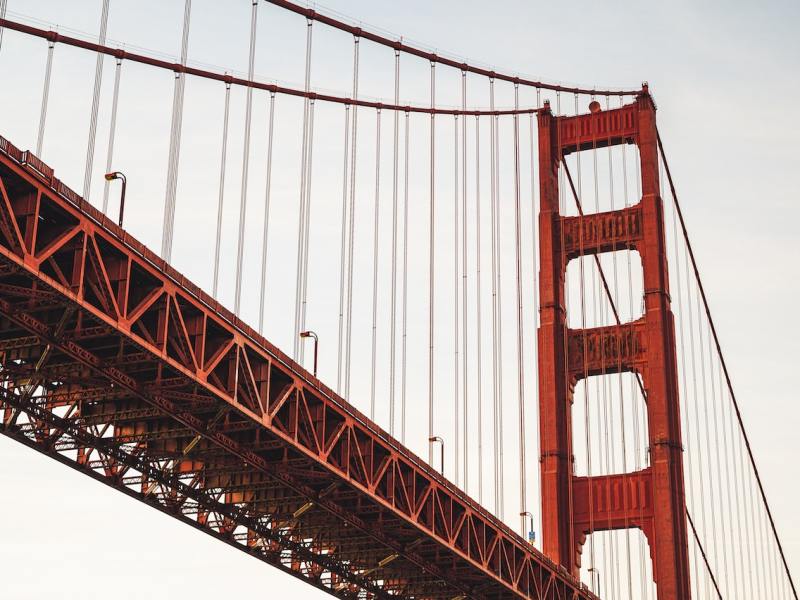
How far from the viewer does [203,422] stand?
38219 millimetres

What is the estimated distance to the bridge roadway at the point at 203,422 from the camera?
1227 inches

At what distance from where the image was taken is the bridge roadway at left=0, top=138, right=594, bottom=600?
31.2 m

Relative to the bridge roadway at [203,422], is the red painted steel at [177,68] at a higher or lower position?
higher

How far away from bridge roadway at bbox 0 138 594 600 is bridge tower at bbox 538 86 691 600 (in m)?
6.63

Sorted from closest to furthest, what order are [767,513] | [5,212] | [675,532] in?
[5,212]
[675,532]
[767,513]

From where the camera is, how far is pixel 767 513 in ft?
256

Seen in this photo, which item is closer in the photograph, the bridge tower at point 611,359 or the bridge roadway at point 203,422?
the bridge roadway at point 203,422

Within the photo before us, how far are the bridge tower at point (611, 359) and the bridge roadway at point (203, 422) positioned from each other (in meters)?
6.63

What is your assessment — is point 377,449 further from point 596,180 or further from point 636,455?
point 596,180

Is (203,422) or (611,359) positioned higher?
(611,359)

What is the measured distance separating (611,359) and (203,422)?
25981mm

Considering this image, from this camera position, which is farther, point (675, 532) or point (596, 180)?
point (596, 180)

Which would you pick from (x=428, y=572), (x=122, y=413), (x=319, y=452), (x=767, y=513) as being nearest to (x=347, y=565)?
(x=428, y=572)

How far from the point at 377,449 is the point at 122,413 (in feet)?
27.0
